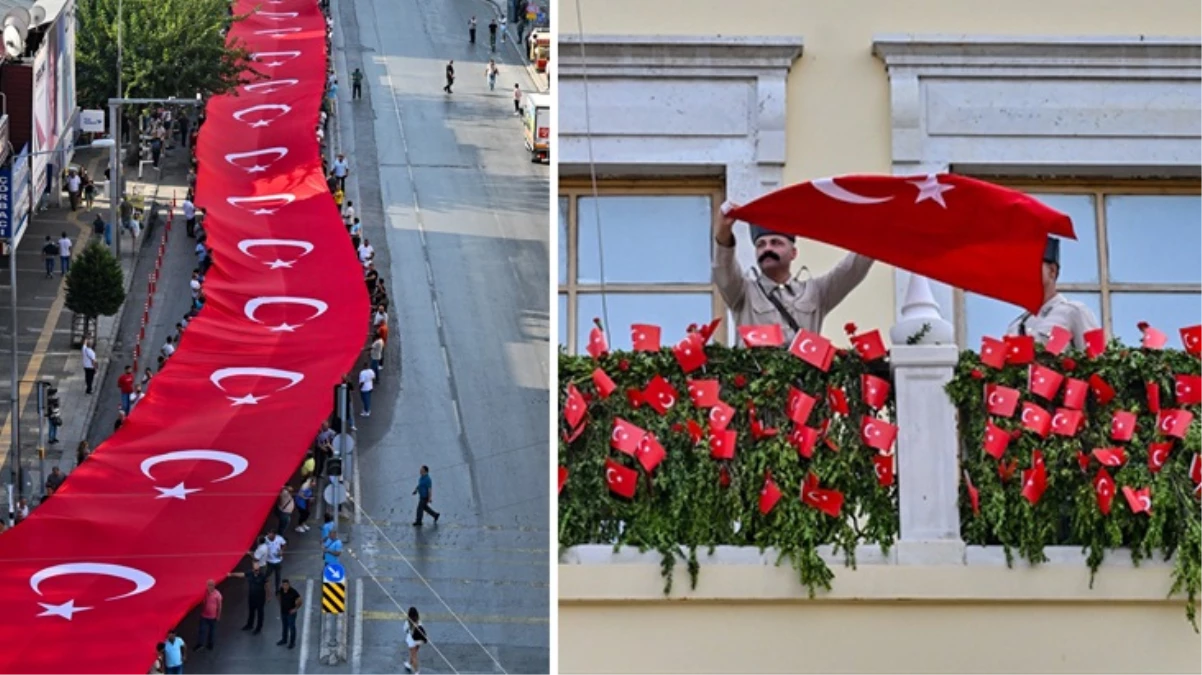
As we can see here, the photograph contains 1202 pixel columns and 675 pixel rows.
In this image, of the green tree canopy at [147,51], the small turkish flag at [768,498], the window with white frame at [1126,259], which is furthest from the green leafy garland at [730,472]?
the green tree canopy at [147,51]

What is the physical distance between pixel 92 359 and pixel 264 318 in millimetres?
4328

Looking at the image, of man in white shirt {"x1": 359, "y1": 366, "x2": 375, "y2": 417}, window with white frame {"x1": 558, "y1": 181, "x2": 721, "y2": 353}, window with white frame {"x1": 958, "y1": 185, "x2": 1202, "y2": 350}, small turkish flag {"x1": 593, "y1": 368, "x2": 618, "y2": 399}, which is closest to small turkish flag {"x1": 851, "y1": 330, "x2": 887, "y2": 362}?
small turkish flag {"x1": 593, "y1": 368, "x2": 618, "y2": 399}

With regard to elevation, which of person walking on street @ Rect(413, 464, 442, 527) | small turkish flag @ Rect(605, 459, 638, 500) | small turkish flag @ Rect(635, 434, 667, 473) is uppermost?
small turkish flag @ Rect(635, 434, 667, 473)

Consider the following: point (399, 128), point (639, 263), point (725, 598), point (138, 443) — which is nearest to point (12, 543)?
point (138, 443)

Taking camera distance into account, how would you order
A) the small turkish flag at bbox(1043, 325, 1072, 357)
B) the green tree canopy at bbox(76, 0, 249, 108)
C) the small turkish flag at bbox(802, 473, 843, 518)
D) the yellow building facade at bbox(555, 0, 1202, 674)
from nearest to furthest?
the small turkish flag at bbox(802, 473, 843, 518) → the small turkish flag at bbox(1043, 325, 1072, 357) → the yellow building facade at bbox(555, 0, 1202, 674) → the green tree canopy at bbox(76, 0, 249, 108)

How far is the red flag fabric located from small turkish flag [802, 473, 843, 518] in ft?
5.21

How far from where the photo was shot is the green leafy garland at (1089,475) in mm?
15336

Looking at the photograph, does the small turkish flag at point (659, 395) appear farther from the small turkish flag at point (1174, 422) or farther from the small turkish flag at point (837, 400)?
the small turkish flag at point (1174, 422)

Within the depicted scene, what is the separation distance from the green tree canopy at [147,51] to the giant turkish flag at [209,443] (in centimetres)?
395

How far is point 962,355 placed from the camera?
15.8 meters

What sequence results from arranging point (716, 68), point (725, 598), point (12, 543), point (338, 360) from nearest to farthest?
point (725, 598), point (716, 68), point (12, 543), point (338, 360)

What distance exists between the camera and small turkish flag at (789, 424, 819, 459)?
51.6ft

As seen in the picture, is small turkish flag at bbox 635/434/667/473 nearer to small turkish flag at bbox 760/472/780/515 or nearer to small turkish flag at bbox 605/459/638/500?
small turkish flag at bbox 605/459/638/500

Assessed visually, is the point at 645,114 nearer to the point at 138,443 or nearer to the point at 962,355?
the point at 962,355
